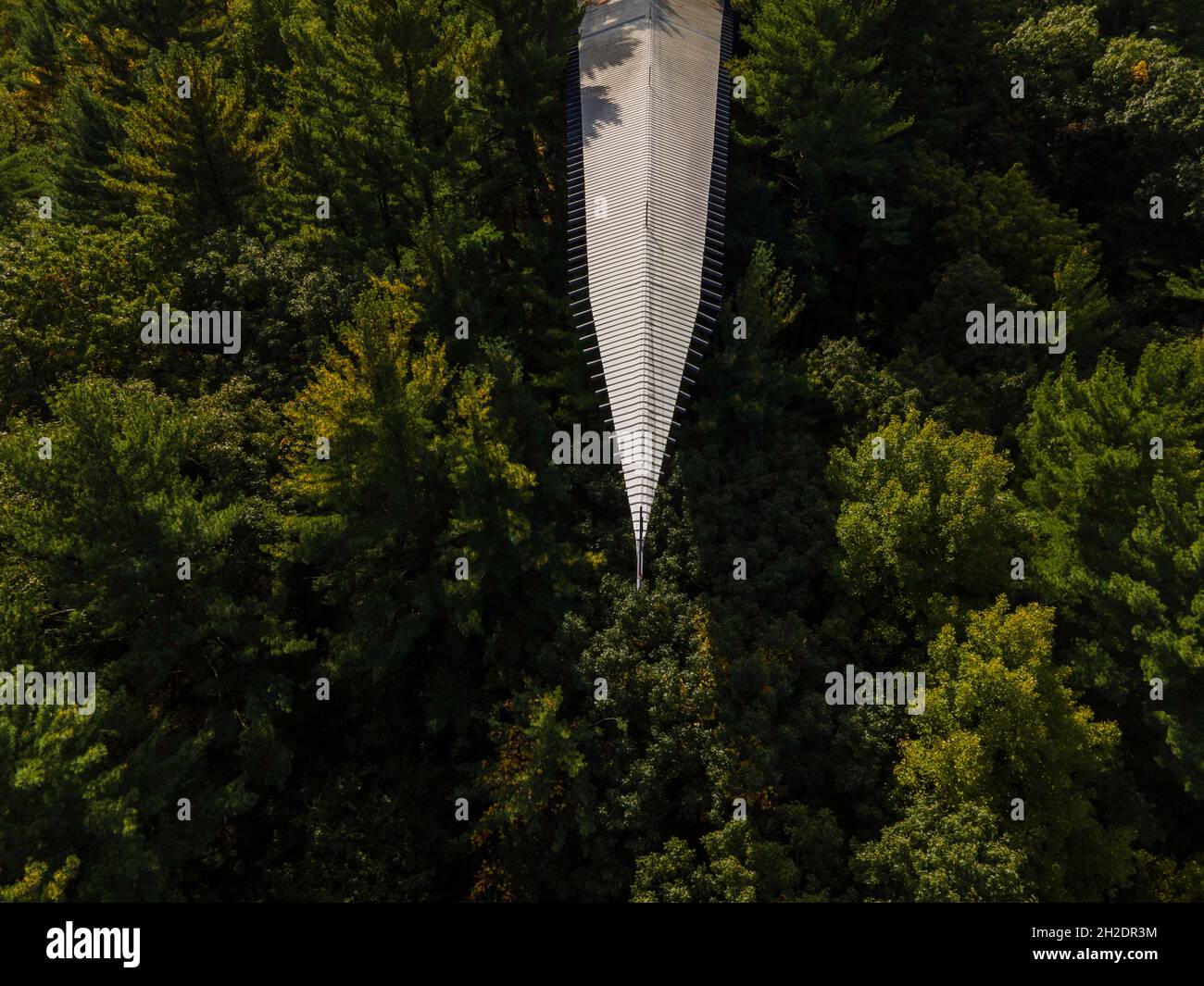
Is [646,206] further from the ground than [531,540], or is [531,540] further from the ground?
[646,206]

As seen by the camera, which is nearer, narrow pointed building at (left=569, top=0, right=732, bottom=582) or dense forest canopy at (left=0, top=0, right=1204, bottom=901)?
dense forest canopy at (left=0, top=0, right=1204, bottom=901)

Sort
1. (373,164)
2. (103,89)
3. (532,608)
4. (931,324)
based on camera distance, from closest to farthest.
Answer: (532,608) < (373,164) < (931,324) < (103,89)

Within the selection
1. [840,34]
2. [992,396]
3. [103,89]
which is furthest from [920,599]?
[103,89]

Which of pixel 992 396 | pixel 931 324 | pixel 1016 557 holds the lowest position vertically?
pixel 1016 557

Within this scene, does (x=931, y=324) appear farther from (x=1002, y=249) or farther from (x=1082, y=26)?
(x=1082, y=26)
